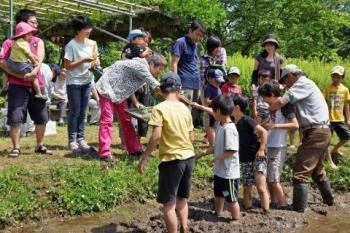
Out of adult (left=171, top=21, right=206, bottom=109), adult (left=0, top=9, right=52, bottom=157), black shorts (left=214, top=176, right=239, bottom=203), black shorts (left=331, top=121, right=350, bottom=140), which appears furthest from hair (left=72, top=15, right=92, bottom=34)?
black shorts (left=331, top=121, right=350, bottom=140)

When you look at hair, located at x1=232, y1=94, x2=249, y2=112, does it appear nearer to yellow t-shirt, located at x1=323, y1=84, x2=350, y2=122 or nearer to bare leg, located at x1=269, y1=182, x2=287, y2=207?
bare leg, located at x1=269, y1=182, x2=287, y2=207

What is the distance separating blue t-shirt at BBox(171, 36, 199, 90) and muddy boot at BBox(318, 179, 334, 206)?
2508 mm

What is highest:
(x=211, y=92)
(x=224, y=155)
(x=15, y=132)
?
(x=211, y=92)

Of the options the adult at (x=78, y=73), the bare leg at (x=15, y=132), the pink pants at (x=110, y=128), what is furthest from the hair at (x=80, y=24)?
the bare leg at (x=15, y=132)

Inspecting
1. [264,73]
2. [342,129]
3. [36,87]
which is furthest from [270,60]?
[36,87]

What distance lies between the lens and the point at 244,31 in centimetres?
2117

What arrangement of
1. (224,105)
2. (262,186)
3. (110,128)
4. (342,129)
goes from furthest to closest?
(342,129) < (110,128) < (262,186) < (224,105)

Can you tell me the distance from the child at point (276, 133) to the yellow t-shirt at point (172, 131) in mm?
1527

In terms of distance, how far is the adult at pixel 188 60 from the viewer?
7.96 metres

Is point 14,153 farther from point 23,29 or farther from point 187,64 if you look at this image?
point 187,64

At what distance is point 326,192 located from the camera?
680cm

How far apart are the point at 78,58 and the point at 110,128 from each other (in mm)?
1091

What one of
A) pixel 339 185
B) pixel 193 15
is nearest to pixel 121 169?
pixel 339 185

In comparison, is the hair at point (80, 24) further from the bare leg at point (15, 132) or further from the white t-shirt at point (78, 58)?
the bare leg at point (15, 132)
